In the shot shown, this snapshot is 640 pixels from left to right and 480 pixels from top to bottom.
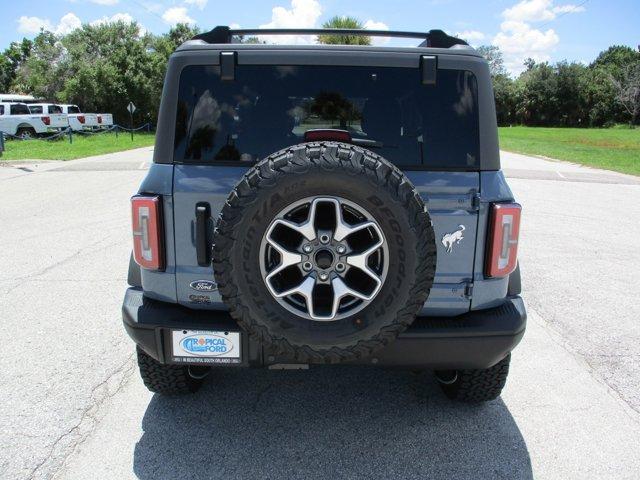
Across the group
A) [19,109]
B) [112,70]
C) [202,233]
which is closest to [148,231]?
[202,233]

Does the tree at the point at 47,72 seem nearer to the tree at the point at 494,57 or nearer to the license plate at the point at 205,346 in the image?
the license plate at the point at 205,346

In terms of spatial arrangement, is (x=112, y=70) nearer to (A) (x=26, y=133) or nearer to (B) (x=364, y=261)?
(A) (x=26, y=133)

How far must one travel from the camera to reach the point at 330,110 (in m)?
2.72

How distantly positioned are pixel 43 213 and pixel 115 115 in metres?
34.7

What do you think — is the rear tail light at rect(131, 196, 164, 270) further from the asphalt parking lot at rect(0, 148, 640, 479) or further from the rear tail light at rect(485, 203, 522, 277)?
the rear tail light at rect(485, 203, 522, 277)

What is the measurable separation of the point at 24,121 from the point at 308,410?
28126 mm

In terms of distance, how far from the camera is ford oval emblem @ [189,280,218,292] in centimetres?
266

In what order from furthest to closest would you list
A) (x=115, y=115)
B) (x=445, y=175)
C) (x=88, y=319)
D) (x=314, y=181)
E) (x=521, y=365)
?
(x=115, y=115), (x=88, y=319), (x=521, y=365), (x=445, y=175), (x=314, y=181)

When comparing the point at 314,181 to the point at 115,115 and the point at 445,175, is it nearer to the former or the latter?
the point at 445,175

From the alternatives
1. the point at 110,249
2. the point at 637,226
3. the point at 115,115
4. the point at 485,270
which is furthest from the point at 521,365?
the point at 115,115

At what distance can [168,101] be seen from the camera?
2.67m

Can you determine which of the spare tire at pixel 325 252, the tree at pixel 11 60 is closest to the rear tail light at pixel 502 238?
the spare tire at pixel 325 252

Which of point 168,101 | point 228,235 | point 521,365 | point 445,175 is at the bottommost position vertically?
point 521,365

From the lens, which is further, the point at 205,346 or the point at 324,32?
the point at 324,32
